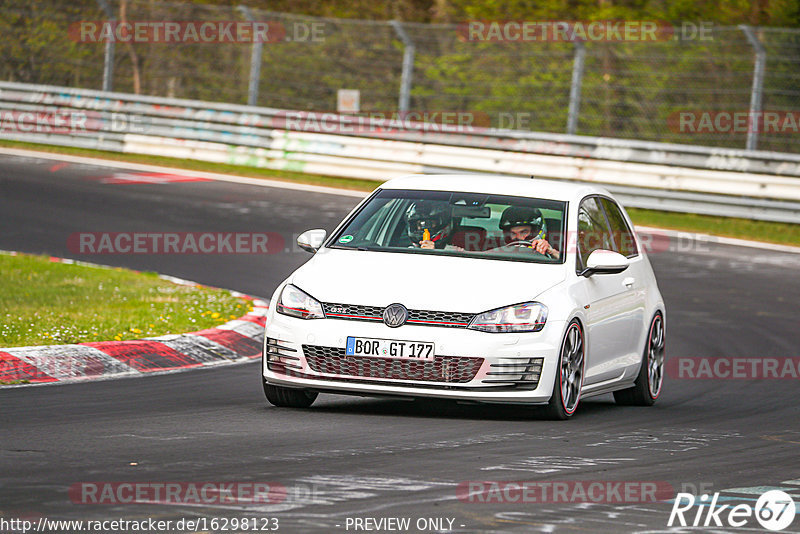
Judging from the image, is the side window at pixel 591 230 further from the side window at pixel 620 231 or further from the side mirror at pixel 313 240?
the side mirror at pixel 313 240

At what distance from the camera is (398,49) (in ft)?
82.7

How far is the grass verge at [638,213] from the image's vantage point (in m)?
21.2

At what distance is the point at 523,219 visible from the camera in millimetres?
9430

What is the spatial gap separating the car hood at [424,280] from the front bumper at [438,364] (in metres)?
0.16

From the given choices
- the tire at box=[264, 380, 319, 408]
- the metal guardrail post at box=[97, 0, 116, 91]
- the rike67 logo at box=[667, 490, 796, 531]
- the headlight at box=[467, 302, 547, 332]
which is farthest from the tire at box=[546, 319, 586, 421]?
the metal guardrail post at box=[97, 0, 116, 91]

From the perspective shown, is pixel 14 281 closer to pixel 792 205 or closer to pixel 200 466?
pixel 200 466
